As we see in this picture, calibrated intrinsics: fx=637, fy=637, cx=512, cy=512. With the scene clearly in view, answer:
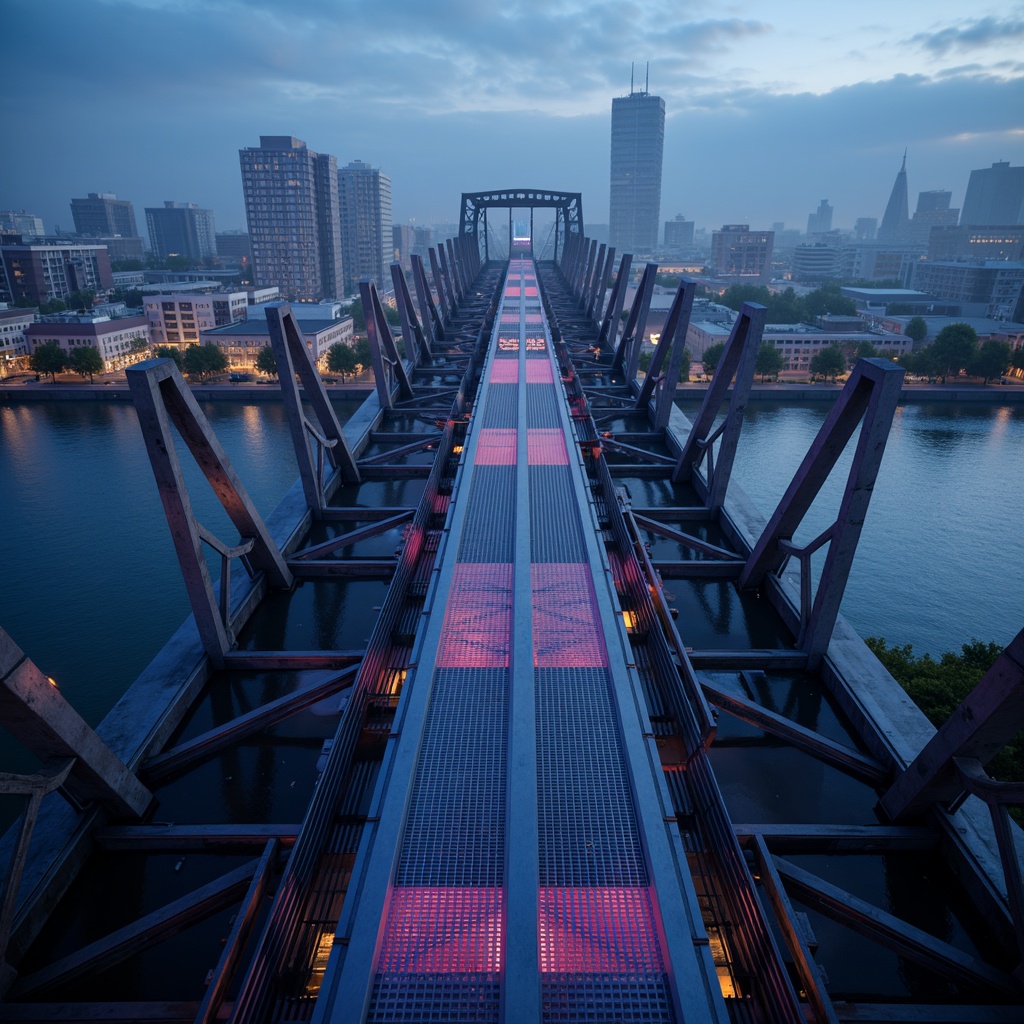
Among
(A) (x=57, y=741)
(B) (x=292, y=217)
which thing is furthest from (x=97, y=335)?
(A) (x=57, y=741)

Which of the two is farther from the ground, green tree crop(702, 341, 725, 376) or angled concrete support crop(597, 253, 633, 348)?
angled concrete support crop(597, 253, 633, 348)

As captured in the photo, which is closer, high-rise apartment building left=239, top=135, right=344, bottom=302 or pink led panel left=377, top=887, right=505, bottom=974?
pink led panel left=377, top=887, right=505, bottom=974

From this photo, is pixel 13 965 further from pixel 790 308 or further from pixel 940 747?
pixel 790 308

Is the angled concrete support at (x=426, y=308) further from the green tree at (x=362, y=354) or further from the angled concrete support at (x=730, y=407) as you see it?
the green tree at (x=362, y=354)

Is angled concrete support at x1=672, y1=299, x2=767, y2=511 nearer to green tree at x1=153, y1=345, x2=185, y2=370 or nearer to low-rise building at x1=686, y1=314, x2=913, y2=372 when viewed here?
low-rise building at x1=686, y1=314, x2=913, y2=372

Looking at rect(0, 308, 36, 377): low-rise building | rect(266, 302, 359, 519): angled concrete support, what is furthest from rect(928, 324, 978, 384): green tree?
rect(0, 308, 36, 377): low-rise building
